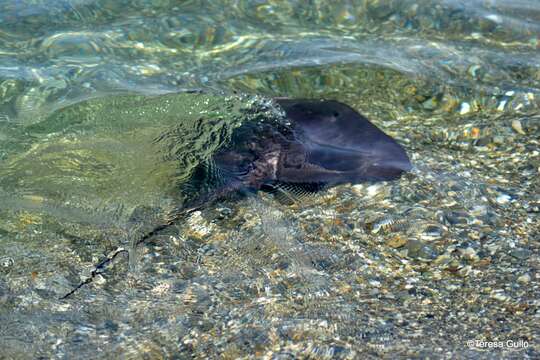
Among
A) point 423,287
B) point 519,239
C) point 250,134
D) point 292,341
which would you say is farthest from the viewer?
point 250,134

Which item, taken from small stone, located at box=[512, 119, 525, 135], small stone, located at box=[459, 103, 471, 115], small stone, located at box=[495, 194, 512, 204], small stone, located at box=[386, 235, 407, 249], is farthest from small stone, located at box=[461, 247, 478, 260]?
small stone, located at box=[459, 103, 471, 115]

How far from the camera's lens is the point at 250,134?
202 inches

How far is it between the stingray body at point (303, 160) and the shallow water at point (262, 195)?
15cm

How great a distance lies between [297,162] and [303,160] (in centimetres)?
5

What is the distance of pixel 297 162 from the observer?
15.5 ft

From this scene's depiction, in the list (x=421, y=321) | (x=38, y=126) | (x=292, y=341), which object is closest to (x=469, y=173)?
(x=421, y=321)

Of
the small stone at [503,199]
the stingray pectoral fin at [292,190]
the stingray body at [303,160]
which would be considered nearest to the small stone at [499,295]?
the small stone at [503,199]

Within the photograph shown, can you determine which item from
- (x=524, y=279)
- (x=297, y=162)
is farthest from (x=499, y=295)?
(x=297, y=162)

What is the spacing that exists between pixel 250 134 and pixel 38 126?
1943mm

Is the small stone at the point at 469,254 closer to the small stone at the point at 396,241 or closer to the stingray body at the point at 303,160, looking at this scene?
the small stone at the point at 396,241

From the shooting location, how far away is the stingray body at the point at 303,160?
4.63 meters

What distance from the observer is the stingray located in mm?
4621

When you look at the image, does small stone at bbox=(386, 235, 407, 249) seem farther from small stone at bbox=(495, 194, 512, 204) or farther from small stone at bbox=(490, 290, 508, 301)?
small stone at bbox=(495, 194, 512, 204)

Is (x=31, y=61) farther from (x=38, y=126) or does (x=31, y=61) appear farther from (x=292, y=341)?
(x=292, y=341)
